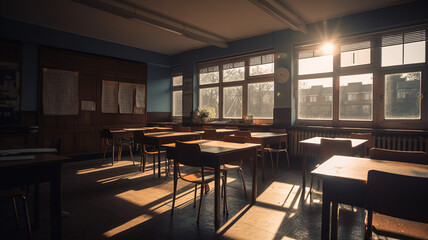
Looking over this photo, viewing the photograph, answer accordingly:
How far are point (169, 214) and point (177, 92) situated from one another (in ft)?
22.8

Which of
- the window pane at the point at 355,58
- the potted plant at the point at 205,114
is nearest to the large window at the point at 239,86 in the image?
the potted plant at the point at 205,114

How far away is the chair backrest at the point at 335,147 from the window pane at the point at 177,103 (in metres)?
6.50

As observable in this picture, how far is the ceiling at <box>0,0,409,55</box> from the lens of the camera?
4.83m

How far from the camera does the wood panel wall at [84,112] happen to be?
6.20 metres

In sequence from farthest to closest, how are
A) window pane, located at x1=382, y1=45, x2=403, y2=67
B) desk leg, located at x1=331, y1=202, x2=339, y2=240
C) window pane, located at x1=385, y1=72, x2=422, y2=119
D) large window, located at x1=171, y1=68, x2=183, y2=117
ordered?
large window, located at x1=171, y1=68, x2=183, y2=117 < window pane, located at x1=382, y1=45, x2=403, y2=67 < window pane, located at x1=385, y1=72, x2=422, y2=119 < desk leg, located at x1=331, y1=202, x2=339, y2=240

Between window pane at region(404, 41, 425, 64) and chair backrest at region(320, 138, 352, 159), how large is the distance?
3104 mm

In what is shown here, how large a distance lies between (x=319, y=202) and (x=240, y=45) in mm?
5265

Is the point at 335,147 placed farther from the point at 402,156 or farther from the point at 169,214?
the point at 169,214

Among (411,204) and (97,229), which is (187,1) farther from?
(411,204)

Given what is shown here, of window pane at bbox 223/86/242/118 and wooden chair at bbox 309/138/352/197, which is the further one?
window pane at bbox 223/86/242/118

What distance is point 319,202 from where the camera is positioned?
3.21m

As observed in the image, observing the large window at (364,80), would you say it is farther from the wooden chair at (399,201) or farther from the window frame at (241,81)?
the wooden chair at (399,201)

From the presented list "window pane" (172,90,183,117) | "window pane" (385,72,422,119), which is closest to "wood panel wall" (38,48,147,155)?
"window pane" (172,90,183,117)

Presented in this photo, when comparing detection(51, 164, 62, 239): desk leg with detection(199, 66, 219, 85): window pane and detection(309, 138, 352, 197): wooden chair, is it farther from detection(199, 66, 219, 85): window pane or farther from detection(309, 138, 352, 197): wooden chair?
detection(199, 66, 219, 85): window pane
